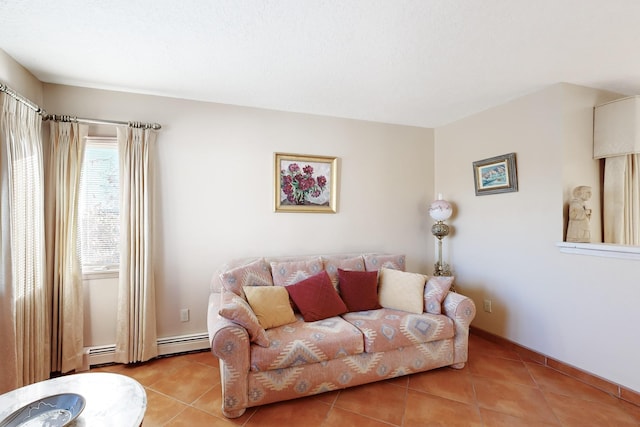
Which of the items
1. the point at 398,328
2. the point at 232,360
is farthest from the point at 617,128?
the point at 232,360

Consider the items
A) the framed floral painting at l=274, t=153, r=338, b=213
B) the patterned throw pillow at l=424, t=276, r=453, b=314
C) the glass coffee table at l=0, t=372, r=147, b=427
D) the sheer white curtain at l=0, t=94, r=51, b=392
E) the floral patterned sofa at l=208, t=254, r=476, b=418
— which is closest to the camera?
the glass coffee table at l=0, t=372, r=147, b=427

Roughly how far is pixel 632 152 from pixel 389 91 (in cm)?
203

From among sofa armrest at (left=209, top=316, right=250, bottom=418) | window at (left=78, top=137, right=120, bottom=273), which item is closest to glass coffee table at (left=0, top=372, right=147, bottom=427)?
sofa armrest at (left=209, top=316, right=250, bottom=418)

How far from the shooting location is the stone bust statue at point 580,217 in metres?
2.24

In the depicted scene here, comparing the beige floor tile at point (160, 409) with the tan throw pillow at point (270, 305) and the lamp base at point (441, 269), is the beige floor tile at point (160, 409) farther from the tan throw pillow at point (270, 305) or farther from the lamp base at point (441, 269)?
the lamp base at point (441, 269)

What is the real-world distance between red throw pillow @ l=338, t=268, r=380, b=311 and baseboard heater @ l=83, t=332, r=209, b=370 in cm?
143

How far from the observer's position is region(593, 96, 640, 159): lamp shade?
7.54ft

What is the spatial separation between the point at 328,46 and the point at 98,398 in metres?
2.30

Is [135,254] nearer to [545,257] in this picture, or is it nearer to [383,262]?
[383,262]

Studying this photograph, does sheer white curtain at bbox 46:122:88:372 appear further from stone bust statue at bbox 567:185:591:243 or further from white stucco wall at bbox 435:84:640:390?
stone bust statue at bbox 567:185:591:243

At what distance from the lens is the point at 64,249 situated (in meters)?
2.30

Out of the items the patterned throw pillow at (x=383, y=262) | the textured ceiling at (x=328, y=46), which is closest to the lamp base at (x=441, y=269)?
the patterned throw pillow at (x=383, y=262)

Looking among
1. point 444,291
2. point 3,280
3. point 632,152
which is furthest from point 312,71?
point 632,152

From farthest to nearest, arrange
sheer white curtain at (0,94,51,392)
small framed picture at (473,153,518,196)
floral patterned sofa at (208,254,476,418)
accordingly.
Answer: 1. small framed picture at (473,153,518,196)
2. floral patterned sofa at (208,254,476,418)
3. sheer white curtain at (0,94,51,392)
